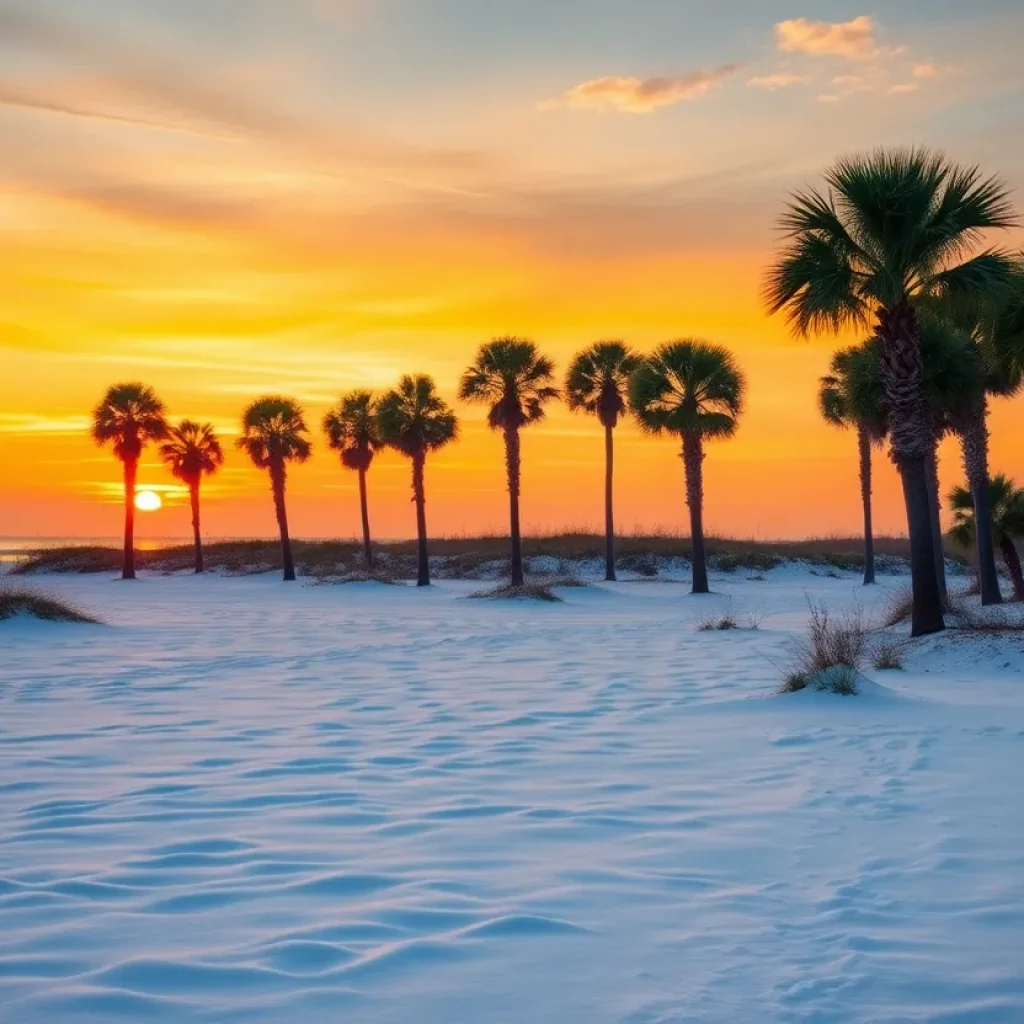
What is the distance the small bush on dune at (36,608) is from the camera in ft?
68.9

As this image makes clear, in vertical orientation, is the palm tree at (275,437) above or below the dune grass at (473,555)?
above

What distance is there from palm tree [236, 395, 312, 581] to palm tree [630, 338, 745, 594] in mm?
22003

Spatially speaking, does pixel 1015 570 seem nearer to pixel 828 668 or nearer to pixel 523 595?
pixel 523 595

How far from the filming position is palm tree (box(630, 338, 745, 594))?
37844mm

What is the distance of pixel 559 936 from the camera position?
4746 millimetres

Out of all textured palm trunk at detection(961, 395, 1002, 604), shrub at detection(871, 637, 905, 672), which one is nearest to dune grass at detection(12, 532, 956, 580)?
textured palm trunk at detection(961, 395, 1002, 604)

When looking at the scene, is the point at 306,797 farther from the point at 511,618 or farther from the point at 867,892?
the point at 511,618

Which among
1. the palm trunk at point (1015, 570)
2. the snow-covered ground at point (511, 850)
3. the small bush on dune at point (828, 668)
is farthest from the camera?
the palm trunk at point (1015, 570)

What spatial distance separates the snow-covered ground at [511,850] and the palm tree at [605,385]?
31139mm

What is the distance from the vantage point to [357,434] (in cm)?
5497

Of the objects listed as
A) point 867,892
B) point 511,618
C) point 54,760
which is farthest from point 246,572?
point 867,892

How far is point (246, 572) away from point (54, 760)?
51.3 meters

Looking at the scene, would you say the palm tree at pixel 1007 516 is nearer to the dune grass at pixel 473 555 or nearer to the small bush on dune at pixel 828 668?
the small bush on dune at pixel 828 668

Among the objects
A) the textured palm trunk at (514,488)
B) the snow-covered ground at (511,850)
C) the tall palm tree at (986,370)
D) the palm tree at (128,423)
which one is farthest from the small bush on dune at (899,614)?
the palm tree at (128,423)
